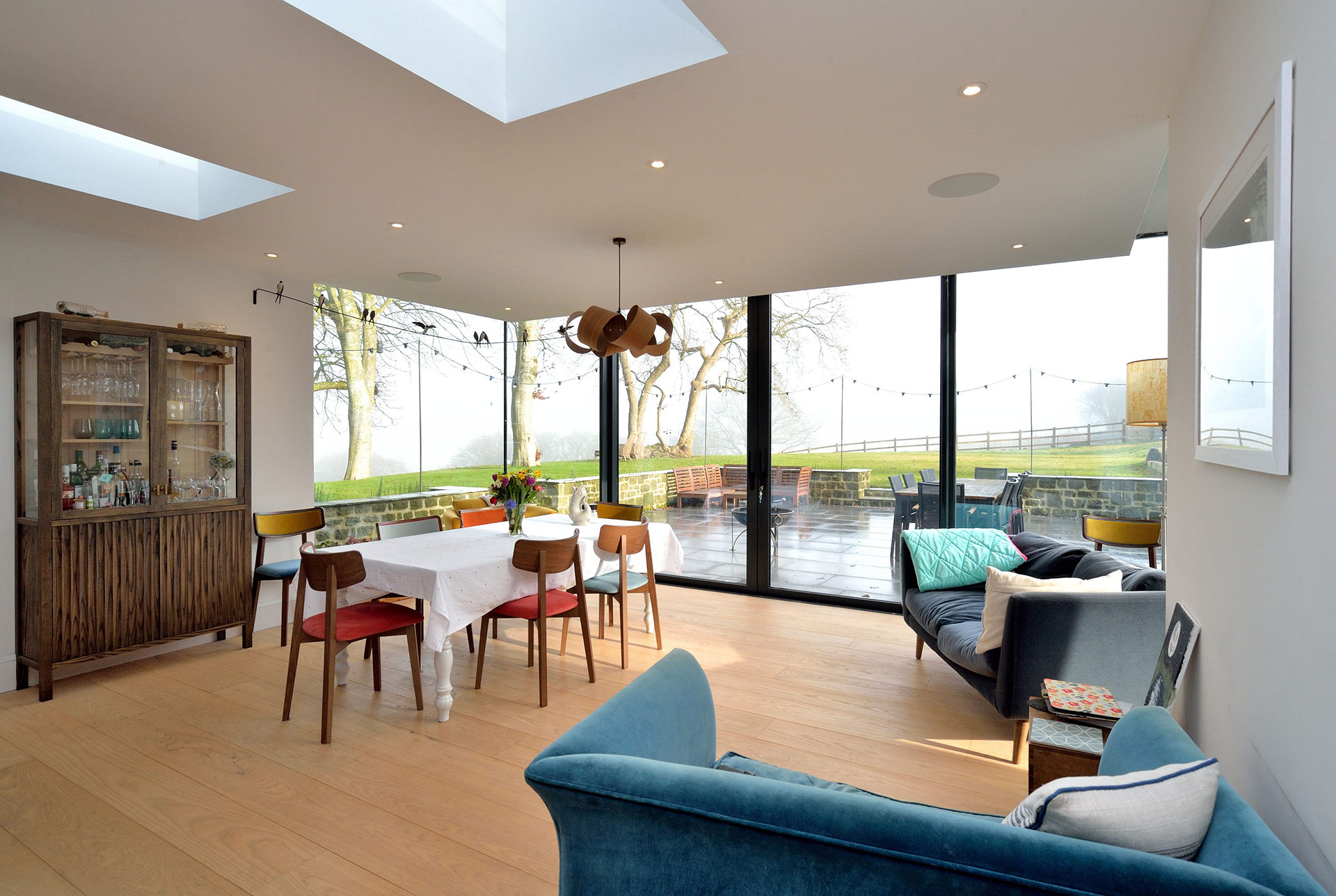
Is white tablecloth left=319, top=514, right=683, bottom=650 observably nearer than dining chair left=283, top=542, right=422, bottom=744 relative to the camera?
No

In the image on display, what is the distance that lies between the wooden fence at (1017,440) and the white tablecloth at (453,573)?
2.35m

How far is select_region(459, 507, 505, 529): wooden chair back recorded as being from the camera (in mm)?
4746

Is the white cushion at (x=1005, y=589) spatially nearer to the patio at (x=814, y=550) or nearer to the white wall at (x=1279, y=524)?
the white wall at (x=1279, y=524)

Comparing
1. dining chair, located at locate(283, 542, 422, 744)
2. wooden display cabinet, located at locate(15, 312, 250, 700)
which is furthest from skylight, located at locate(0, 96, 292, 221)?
dining chair, located at locate(283, 542, 422, 744)

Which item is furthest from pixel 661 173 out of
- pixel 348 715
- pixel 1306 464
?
pixel 348 715

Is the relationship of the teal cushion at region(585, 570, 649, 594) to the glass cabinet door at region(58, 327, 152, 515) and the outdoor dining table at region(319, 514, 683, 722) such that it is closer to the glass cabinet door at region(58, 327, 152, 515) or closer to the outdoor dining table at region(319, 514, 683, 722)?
the outdoor dining table at region(319, 514, 683, 722)

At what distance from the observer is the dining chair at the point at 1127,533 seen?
4102 millimetres

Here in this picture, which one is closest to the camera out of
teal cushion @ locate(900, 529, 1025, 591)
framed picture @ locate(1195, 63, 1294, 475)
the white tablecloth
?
framed picture @ locate(1195, 63, 1294, 475)

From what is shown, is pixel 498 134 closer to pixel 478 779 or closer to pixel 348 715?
pixel 478 779

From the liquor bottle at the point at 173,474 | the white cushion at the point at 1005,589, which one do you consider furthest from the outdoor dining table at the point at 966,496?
the liquor bottle at the point at 173,474

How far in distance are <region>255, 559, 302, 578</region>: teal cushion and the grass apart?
1029 mm

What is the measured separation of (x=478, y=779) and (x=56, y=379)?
125 inches

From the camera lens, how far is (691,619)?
4.99 metres

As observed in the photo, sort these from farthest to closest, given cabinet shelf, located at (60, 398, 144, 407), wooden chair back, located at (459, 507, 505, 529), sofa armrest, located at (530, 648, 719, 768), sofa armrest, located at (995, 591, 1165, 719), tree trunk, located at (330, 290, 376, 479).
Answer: tree trunk, located at (330, 290, 376, 479) < wooden chair back, located at (459, 507, 505, 529) < cabinet shelf, located at (60, 398, 144, 407) < sofa armrest, located at (995, 591, 1165, 719) < sofa armrest, located at (530, 648, 719, 768)
